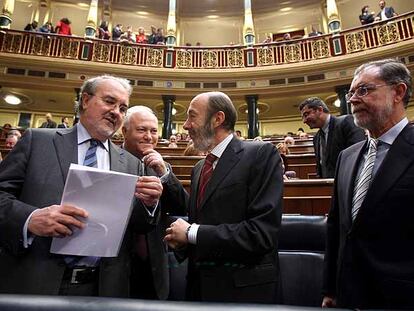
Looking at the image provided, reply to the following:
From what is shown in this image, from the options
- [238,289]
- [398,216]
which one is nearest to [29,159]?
[238,289]

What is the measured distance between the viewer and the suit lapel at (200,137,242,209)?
1.20 metres

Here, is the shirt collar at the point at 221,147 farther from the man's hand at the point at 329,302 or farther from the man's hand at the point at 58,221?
the man's hand at the point at 329,302

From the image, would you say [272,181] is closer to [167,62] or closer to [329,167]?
[329,167]

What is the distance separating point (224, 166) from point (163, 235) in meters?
0.47

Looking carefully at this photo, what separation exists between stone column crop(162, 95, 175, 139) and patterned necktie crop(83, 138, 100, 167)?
8268 millimetres

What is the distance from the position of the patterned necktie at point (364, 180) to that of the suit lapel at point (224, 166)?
0.51m

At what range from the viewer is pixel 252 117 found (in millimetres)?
9539

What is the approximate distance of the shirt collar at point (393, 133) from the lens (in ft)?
4.07

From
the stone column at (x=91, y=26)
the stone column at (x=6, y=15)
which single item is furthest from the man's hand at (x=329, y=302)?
A: the stone column at (x=6, y=15)

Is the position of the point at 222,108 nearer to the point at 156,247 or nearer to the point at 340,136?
the point at 156,247

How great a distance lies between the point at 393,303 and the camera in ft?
3.26

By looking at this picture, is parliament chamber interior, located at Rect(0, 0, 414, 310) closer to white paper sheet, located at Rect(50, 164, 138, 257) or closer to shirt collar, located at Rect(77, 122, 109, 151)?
shirt collar, located at Rect(77, 122, 109, 151)

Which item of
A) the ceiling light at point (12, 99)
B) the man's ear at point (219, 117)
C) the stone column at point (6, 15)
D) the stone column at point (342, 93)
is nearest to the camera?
the man's ear at point (219, 117)

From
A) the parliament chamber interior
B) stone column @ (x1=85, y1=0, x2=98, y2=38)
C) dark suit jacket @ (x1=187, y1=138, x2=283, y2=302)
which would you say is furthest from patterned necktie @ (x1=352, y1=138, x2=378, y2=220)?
stone column @ (x1=85, y1=0, x2=98, y2=38)
